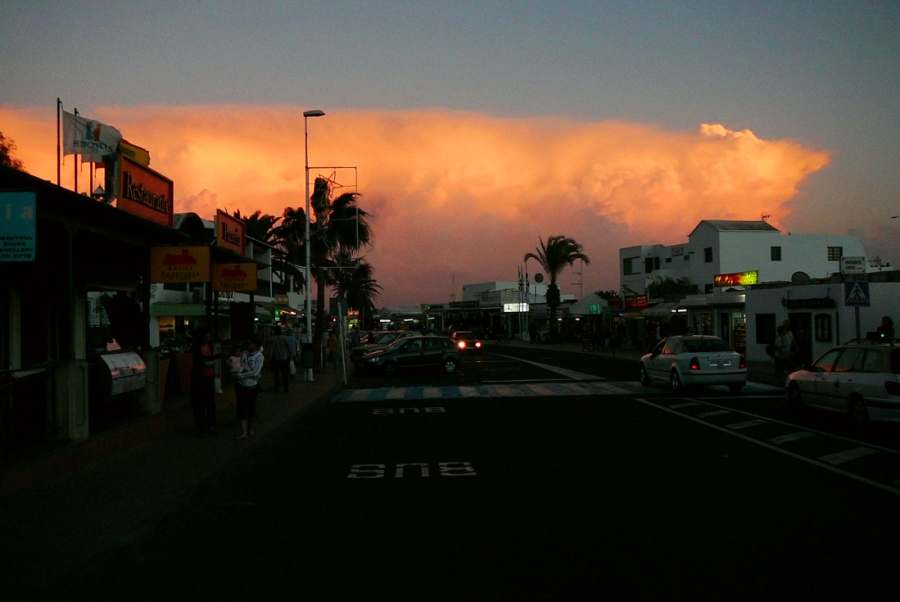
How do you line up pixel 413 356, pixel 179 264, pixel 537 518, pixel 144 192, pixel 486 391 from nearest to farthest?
1. pixel 537 518
2. pixel 144 192
3. pixel 179 264
4. pixel 486 391
5. pixel 413 356

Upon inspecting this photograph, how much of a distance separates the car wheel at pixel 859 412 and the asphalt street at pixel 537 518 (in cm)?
24

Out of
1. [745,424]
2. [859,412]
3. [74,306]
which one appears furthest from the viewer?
[745,424]

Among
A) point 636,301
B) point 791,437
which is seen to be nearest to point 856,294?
point 791,437

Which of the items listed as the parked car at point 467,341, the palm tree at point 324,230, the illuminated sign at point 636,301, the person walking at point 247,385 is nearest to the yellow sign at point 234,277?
the person walking at point 247,385

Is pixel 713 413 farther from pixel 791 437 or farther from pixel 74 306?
pixel 74 306

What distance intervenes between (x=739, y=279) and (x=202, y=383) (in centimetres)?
3495

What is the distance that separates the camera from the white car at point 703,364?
20.4 metres

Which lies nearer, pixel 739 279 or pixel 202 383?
pixel 202 383

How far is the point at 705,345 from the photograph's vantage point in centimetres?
2100

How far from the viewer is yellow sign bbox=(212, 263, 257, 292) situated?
1950cm

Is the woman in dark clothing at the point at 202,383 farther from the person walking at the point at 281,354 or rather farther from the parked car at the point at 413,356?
the parked car at the point at 413,356

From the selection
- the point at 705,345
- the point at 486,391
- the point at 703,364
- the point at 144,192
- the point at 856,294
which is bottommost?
the point at 486,391

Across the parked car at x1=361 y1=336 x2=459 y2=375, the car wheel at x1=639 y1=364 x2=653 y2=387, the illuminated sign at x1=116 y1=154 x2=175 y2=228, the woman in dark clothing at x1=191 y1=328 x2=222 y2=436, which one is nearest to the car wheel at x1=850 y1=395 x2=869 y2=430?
the car wheel at x1=639 y1=364 x2=653 y2=387

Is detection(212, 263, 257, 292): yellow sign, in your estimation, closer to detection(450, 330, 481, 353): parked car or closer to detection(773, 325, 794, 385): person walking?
detection(773, 325, 794, 385): person walking
